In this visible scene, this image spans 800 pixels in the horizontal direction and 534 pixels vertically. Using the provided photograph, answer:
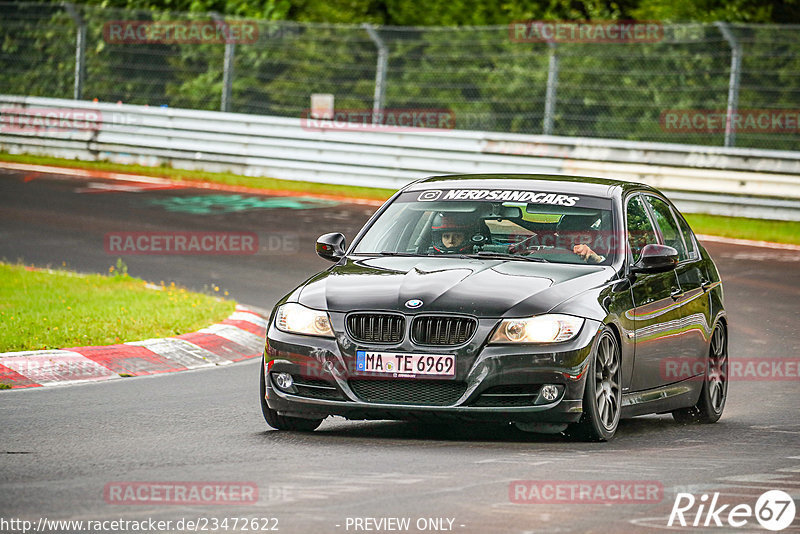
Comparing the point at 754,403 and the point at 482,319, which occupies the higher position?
the point at 482,319

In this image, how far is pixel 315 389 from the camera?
835cm

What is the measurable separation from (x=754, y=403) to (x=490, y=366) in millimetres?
3347

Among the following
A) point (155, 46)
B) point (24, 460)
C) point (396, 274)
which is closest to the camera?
point (24, 460)

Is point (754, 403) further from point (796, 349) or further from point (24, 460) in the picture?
point (24, 460)

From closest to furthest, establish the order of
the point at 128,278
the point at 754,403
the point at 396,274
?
the point at 396,274 → the point at 754,403 → the point at 128,278

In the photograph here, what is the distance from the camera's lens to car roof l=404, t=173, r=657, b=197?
381 inches

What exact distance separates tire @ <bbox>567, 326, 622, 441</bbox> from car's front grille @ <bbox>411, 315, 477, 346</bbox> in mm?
698

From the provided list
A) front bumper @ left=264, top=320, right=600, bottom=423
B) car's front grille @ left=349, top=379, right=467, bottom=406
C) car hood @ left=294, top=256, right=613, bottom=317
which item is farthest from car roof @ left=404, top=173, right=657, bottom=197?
car's front grille @ left=349, top=379, right=467, bottom=406

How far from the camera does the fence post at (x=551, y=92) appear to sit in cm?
2331

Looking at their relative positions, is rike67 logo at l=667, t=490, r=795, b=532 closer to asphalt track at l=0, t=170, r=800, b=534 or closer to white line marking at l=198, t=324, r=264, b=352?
asphalt track at l=0, t=170, r=800, b=534

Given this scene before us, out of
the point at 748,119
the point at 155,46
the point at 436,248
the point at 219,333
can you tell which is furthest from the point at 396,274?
the point at 155,46

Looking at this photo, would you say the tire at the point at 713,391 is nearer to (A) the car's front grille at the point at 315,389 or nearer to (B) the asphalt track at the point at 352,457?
(B) the asphalt track at the point at 352,457

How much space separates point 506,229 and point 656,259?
935mm

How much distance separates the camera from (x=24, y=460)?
294 inches
